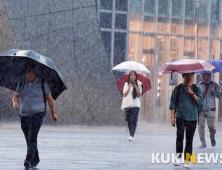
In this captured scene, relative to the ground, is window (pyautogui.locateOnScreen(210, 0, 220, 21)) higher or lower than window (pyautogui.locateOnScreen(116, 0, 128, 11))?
lower

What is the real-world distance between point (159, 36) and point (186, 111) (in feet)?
68.8

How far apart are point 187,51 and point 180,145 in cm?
2208

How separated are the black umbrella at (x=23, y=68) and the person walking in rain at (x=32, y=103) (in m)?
0.12

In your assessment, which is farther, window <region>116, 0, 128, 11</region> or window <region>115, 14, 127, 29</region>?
window <region>115, 14, 127, 29</region>

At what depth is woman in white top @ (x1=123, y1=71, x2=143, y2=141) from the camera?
55.1 feet

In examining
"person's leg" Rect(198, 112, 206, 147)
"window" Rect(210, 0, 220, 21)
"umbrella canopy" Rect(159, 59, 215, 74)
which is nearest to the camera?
"umbrella canopy" Rect(159, 59, 215, 74)

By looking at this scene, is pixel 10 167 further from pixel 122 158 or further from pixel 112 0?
pixel 112 0

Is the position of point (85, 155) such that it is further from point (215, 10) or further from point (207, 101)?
point (215, 10)

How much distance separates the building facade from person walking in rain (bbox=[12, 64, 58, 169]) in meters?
18.7

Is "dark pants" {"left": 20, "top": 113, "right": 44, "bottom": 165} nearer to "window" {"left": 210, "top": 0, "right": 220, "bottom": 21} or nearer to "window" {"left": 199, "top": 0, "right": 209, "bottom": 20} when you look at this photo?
"window" {"left": 199, "top": 0, "right": 209, "bottom": 20}

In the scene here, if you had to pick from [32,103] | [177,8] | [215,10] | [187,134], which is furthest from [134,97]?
[215,10]

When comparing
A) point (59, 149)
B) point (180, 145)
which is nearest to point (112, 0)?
point (59, 149)

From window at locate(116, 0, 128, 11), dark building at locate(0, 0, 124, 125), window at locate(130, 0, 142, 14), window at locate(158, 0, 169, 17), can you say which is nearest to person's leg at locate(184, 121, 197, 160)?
dark building at locate(0, 0, 124, 125)

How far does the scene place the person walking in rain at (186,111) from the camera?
10469 millimetres
